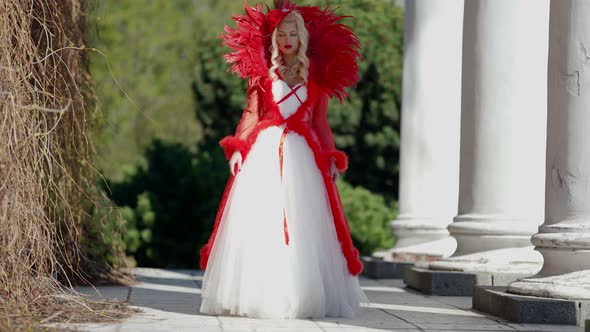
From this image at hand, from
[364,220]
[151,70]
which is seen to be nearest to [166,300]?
[364,220]

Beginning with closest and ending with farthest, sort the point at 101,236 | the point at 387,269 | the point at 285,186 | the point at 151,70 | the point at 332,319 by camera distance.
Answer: the point at 332,319, the point at 285,186, the point at 101,236, the point at 387,269, the point at 151,70

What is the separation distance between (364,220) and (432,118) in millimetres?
5551

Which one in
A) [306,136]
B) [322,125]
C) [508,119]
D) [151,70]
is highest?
[151,70]

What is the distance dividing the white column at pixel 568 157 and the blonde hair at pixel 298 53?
1762 millimetres

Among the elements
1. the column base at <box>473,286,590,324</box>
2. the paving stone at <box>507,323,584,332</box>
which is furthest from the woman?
the paving stone at <box>507,323,584,332</box>

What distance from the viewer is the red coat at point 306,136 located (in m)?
7.90

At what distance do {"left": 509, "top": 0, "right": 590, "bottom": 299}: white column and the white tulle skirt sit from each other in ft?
4.63

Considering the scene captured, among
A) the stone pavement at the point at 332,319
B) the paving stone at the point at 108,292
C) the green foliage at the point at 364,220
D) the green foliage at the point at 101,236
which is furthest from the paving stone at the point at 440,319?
the green foliage at the point at 364,220

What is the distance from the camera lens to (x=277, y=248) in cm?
761

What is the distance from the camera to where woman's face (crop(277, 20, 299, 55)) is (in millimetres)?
8047

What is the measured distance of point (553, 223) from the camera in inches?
→ 309

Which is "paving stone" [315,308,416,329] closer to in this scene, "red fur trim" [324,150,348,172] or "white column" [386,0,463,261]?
"red fur trim" [324,150,348,172]

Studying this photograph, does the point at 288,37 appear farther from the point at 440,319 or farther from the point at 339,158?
the point at 440,319

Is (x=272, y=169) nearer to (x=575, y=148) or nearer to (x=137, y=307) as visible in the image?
(x=137, y=307)
